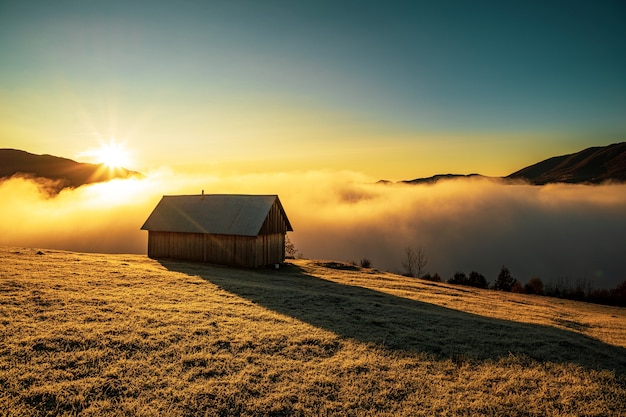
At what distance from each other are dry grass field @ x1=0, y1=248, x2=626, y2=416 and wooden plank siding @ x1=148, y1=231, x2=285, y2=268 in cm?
1701

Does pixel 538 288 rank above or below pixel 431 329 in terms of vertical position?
below

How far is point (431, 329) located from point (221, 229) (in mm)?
28449

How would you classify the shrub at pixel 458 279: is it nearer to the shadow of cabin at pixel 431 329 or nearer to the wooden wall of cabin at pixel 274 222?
the wooden wall of cabin at pixel 274 222

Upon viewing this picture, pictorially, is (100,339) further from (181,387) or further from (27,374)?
(181,387)

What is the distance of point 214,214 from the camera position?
140 ft

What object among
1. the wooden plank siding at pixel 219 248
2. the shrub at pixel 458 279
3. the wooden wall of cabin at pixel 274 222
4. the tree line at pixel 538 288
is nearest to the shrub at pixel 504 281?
the tree line at pixel 538 288

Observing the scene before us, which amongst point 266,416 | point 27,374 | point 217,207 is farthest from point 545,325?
point 217,207

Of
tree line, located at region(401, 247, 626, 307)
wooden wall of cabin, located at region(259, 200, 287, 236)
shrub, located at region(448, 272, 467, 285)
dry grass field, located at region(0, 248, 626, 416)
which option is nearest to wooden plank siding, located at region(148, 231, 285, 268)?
wooden wall of cabin, located at region(259, 200, 287, 236)

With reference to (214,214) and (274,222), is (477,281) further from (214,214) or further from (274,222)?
(214,214)

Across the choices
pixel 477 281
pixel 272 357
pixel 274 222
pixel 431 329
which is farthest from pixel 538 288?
pixel 272 357

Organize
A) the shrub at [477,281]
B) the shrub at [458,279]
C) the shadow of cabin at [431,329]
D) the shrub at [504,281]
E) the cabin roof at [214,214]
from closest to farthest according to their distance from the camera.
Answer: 1. the shadow of cabin at [431,329]
2. the cabin roof at [214,214]
3. the shrub at [477,281]
4. the shrub at [458,279]
5. the shrub at [504,281]

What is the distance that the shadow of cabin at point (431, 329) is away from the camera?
1443 cm

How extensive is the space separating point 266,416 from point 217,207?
37.0 m

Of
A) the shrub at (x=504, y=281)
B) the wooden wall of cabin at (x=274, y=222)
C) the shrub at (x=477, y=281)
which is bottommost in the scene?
the shrub at (x=504, y=281)
